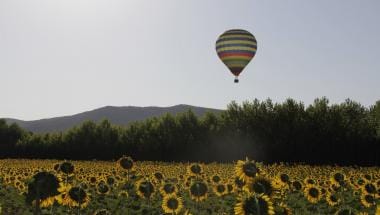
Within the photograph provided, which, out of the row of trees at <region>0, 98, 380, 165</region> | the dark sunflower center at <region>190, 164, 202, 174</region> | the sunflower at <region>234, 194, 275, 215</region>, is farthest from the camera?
the row of trees at <region>0, 98, 380, 165</region>

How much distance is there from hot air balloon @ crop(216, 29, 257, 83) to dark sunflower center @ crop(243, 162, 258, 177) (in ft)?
144

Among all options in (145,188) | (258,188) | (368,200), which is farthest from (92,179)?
(258,188)

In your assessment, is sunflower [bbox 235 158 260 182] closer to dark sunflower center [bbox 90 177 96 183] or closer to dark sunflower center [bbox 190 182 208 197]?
dark sunflower center [bbox 190 182 208 197]

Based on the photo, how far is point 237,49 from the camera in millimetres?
55219

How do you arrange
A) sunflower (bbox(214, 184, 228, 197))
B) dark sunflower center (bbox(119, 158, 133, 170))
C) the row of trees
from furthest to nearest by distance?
the row of trees → sunflower (bbox(214, 184, 228, 197)) → dark sunflower center (bbox(119, 158, 133, 170))

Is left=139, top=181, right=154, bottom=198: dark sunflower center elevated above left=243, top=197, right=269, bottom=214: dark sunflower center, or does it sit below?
above

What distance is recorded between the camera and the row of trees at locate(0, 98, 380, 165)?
186 feet

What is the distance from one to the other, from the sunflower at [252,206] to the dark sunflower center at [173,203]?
6.62 metres

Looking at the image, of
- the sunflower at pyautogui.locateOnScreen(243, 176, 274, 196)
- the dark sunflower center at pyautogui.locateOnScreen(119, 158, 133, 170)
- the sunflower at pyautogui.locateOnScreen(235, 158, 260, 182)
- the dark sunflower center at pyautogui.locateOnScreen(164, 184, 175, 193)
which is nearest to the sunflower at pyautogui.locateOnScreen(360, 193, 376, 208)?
the dark sunflower center at pyautogui.locateOnScreen(164, 184, 175, 193)

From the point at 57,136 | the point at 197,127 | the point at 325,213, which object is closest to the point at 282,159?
the point at 197,127

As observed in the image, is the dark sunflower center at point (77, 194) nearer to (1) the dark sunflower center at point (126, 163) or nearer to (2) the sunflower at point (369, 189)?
(1) the dark sunflower center at point (126, 163)

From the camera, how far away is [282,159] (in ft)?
192

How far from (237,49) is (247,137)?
1139 cm

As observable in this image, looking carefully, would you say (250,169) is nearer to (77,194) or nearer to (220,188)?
(77,194)
